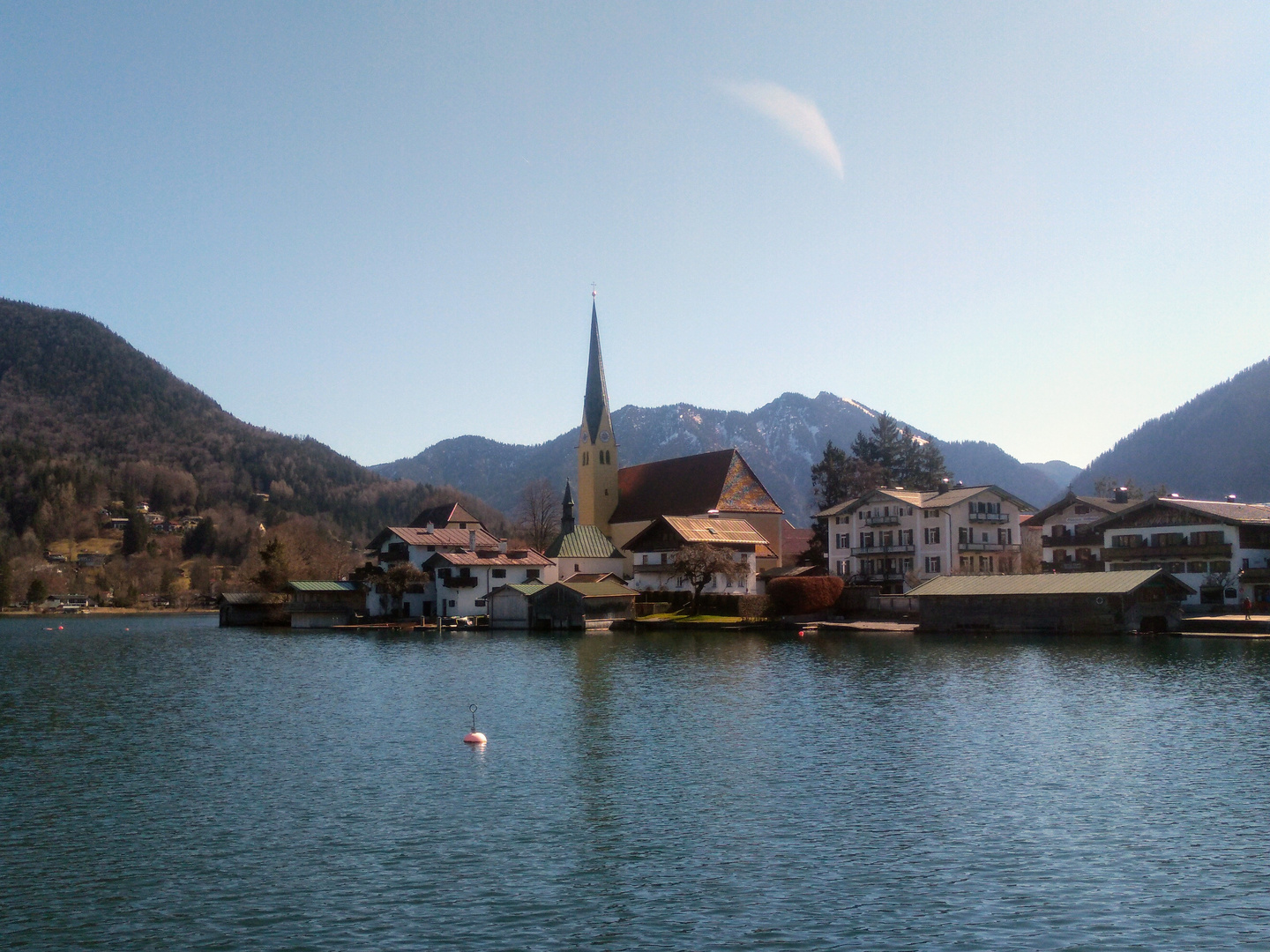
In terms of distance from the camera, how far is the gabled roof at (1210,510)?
268 ft

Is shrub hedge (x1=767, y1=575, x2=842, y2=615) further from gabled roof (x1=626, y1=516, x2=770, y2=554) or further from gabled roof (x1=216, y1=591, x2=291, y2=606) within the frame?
gabled roof (x1=216, y1=591, x2=291, y2=606)

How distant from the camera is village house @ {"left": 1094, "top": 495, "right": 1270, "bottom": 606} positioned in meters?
81.6

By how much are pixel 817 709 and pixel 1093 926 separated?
985 inches

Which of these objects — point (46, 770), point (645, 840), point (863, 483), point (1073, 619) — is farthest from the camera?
point (863, 483)

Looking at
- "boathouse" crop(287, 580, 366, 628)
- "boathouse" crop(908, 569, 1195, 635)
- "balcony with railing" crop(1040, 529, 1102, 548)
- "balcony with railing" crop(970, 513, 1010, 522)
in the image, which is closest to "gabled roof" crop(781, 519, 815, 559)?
"balcony with railing" crop(970, 513, 1010, 522)

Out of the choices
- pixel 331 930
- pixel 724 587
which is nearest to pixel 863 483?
pixel 724 587

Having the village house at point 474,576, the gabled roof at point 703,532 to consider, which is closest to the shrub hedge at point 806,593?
the gabled roof at point 703,532

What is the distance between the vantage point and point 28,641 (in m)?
95.7

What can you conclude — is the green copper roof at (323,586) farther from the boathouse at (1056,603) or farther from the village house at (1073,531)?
the village house at (1073,531)

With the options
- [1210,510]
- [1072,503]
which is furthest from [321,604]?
[1210,510]

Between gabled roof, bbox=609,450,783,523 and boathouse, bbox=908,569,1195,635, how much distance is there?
41.3m

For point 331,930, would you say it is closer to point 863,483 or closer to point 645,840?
point 645,840

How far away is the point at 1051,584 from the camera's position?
264 ft

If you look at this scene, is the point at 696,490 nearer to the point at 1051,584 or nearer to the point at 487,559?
the point at 487,559
